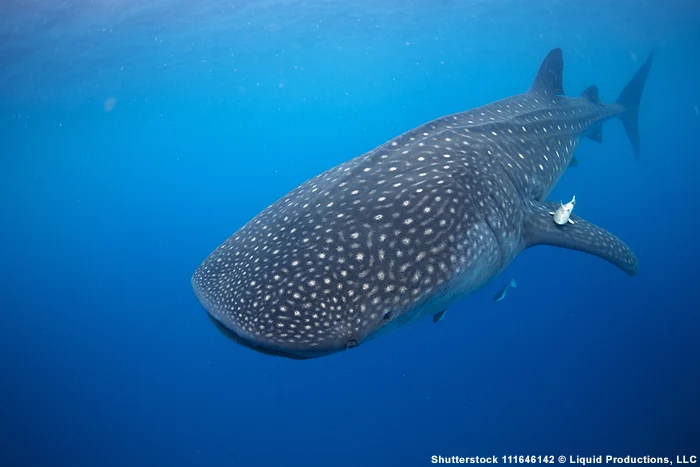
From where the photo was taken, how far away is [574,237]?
449cm

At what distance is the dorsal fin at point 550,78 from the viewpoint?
25.1 ft

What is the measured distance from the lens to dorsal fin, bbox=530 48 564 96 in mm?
7648

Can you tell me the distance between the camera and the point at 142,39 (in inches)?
926

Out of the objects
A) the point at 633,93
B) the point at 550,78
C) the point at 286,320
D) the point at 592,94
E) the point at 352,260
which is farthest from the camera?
the point at 633,93

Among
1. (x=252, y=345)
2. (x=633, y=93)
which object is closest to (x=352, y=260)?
(x=252, y=345)

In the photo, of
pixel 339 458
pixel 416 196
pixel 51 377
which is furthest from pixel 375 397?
pixel 51 377

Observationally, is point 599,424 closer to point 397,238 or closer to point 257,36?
point 397,238

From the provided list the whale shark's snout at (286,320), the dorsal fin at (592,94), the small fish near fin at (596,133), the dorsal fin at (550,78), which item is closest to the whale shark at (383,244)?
the whale shark's snout at (286,320)

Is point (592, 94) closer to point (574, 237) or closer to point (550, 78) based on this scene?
point (550, 78)

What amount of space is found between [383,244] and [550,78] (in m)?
6.97

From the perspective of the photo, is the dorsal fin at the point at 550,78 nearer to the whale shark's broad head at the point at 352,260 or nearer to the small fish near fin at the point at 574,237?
the small fish near fin at the point at 574,237

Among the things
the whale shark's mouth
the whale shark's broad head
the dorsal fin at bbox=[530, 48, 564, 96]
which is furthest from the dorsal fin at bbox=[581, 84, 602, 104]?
the whale shark's mouth

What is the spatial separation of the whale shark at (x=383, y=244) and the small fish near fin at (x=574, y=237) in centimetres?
2

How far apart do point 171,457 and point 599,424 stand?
12.4m
